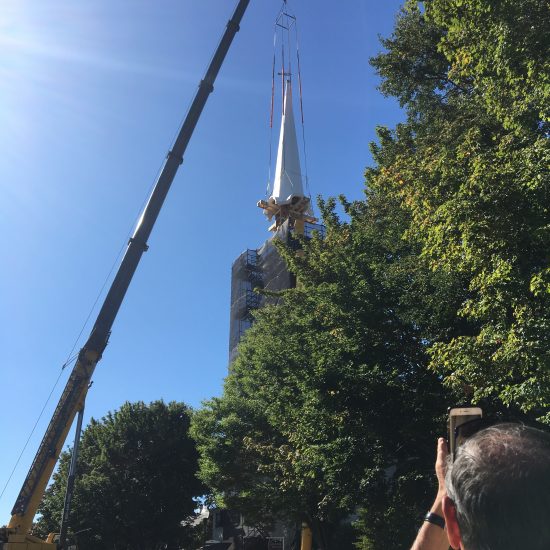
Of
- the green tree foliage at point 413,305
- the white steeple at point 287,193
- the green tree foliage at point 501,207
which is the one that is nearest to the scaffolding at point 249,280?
the white steeple at point 287,193

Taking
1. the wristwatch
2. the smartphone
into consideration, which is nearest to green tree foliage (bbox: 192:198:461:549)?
the smartphone

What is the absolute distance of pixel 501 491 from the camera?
1466mm

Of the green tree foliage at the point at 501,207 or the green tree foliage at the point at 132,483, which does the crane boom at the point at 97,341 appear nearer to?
the green tree foliage at the point at 501,207

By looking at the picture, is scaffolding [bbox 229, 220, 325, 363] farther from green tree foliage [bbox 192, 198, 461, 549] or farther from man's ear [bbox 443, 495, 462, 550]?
man's ear [bbox 443, 495, 462, 550]

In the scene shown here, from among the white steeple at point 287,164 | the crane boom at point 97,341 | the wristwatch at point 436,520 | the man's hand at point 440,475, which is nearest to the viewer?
the man's hand at point 440,475

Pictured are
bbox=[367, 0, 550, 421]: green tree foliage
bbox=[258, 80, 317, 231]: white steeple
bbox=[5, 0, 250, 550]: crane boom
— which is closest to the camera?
bbox=[367, 0, 550, 421]: green tree foliage

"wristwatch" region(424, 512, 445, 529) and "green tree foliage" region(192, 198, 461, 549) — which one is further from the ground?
"green tree foliage" region(192, 198, 461, 549)

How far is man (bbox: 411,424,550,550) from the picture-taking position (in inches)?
55.6

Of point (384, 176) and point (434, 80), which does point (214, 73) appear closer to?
point (434, 80)

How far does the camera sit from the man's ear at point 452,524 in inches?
63.2

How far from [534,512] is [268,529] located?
27.9 metres

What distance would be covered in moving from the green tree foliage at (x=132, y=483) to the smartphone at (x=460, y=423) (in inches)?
1495

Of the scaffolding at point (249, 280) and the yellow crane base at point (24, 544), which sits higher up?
the scaffolding at point (249, 280)

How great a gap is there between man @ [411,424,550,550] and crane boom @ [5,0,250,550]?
692 inches
